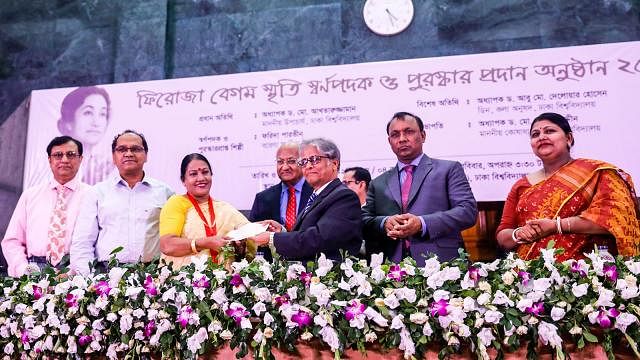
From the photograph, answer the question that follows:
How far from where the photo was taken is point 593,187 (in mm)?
2451

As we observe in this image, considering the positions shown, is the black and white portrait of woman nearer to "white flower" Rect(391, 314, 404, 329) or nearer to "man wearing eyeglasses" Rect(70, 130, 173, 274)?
"man wearing eyeglasses" Rect(70, 130, 173, 274)

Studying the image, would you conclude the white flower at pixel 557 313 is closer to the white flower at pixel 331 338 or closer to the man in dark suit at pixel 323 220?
the white flower at pixel 331 338

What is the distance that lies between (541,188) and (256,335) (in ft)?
4.55

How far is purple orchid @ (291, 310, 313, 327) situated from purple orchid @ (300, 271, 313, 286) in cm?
11

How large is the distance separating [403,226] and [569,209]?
2.25 feet

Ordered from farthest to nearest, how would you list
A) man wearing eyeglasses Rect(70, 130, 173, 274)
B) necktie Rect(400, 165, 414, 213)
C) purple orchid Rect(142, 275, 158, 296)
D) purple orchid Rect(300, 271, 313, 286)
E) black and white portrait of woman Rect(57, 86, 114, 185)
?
black and white portrait of woman Rect(57, 86, 114, 185) < man wearing eyeglasses Rect(70, 130, 173, 274) < necktie Rect(400, 165, 414, 213) < purple orchid Rect(142, 275, 158, 296) < purple orchid Rect(300, 271, 313, 286)

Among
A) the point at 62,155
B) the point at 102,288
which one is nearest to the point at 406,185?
the point at 102,288

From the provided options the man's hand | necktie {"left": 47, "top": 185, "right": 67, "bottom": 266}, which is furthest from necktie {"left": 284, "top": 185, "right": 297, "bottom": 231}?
necktie {"left": 47, "top": 185, "right": 67, "bottom": 266}

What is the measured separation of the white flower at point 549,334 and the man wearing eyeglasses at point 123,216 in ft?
6.13

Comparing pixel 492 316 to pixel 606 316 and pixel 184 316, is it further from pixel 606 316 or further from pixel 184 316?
pixel 184 316

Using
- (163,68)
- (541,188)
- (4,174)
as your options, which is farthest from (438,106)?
(4,174)

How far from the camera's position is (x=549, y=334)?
1771 millimetres

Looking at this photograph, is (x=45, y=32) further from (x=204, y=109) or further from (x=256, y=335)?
(x=256, y=335)

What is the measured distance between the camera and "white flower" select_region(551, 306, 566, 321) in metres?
1.78
